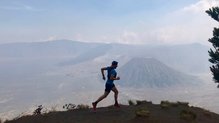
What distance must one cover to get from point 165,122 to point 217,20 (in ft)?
75.7

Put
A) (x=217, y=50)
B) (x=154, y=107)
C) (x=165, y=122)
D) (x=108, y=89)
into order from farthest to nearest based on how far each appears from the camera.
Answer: (x=217, y=50) < (x=154, y=107) < (x=108, y=89) < (x=165, y=122)

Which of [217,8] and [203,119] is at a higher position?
[217,8]

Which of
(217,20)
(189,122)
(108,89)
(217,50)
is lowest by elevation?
(189,122)

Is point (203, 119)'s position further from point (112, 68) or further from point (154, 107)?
point (112, 68)

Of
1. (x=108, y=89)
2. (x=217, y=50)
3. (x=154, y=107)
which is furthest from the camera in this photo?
(x=217, y=50)

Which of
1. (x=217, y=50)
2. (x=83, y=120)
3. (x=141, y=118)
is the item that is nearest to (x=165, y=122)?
(x=141, y=118)

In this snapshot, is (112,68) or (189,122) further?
(112,68)

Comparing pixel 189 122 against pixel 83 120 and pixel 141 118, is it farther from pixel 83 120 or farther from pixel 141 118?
pixel 83 120

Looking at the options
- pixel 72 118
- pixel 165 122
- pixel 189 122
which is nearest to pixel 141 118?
pixel 165 122

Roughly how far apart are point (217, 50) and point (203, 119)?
19.5 metres

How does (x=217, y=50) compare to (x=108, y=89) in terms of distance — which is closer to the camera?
(x=108, y=89)

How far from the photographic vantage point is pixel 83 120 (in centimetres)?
1562

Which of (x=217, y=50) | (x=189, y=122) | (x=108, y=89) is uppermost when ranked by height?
(x=217, y=50)

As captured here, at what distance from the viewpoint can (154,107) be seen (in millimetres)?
18578
